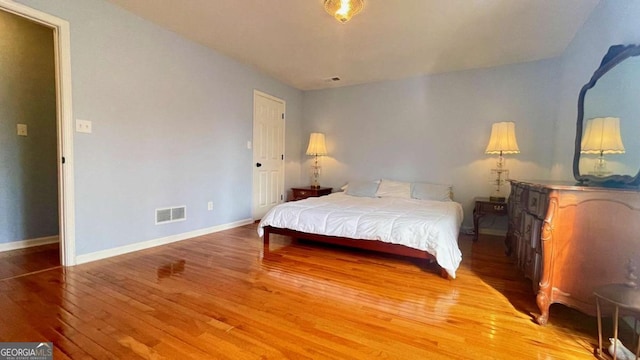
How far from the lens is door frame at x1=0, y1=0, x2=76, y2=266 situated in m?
2.33

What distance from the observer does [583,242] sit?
5.20 feet

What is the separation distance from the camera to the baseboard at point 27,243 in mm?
2898

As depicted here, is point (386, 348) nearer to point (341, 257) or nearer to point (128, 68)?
point (341, 257)

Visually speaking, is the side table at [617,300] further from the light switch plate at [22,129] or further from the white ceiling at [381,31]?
the light switch plate at [22,129]

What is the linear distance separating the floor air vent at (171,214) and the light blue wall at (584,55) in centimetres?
427

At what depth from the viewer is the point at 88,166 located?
2533 millimetres

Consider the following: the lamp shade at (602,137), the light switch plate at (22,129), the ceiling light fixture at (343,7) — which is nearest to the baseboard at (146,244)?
the light switch plate at (22,129)

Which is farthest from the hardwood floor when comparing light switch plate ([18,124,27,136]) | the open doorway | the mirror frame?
light switch plate ([18,124,27,136])

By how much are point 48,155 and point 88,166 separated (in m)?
1.31

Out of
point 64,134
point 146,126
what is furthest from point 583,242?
point 64,134

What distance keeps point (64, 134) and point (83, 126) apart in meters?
0.16

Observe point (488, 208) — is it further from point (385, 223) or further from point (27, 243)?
point (27, 243)

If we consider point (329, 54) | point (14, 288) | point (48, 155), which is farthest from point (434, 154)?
point (48, 155)

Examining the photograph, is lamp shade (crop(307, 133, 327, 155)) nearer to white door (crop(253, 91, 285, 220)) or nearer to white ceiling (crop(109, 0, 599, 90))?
white door (crop(253, 91, 285, 220))
